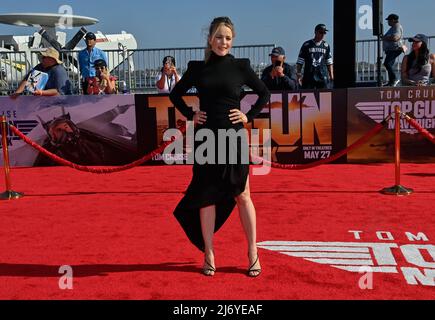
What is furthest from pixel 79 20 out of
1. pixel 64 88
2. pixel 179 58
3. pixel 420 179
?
pixel 420 179

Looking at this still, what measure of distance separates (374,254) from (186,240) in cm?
183

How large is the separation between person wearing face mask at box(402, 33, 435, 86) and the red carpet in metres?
2.39

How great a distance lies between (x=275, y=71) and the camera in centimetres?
1022

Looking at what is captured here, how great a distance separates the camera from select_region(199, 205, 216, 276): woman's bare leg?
4.14 m

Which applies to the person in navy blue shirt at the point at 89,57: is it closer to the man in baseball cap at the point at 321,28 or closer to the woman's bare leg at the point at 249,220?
the man in baseball cap at the point at 321,28

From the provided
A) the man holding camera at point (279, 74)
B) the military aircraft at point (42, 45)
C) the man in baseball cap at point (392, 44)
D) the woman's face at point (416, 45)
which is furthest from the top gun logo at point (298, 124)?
the military aircraft at point (42, 45)

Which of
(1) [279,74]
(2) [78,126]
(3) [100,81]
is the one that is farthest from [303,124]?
(2) [78,126]

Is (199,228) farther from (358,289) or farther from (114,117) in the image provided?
(114,117)

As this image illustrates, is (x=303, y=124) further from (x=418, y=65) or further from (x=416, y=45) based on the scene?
(x=416, y=45)

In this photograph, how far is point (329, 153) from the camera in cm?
1013

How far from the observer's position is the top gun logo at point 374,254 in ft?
13.8

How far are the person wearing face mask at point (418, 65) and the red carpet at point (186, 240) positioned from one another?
2386 mm

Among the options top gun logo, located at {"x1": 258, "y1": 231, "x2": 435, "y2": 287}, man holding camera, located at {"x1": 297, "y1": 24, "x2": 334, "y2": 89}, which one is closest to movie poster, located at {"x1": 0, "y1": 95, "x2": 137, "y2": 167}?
man holding camera, located at {"x1": 297, "y1": 24, "x2": 334, "y2": 89}

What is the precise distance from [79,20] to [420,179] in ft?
147
